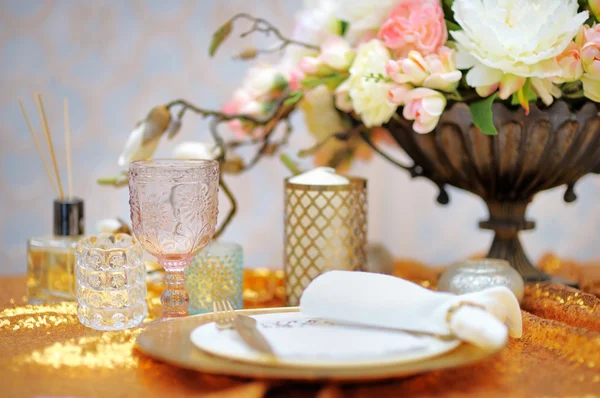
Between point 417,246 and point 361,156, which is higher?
point 361,156

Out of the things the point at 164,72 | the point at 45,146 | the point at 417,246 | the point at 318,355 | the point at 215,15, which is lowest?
the point at 417,246

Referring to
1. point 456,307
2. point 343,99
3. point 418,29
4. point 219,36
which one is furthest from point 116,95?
point 456,307

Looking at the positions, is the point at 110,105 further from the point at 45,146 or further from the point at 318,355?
the point at 318,355

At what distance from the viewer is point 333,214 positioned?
81 cm

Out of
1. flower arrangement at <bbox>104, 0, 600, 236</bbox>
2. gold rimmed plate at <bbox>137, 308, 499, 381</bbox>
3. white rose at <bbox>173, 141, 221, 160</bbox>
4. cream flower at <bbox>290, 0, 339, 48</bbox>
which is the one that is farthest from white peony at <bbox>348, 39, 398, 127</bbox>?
gold rimmed plate at <bbox>137, 308, 499, 381</bbox>

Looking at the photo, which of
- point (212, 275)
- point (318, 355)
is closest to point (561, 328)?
point (318, 355)

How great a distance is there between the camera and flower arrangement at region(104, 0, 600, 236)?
0.70 m

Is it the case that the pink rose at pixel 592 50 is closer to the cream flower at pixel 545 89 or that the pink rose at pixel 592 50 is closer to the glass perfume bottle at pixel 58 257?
the cream flower at pixel 545 89

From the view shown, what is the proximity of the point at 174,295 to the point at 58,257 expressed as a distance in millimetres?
199

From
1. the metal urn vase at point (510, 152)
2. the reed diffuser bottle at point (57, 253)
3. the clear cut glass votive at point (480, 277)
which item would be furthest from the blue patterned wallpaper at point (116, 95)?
the clear cut glass votive at point (480, 277)

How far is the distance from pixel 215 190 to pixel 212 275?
13 centimetres

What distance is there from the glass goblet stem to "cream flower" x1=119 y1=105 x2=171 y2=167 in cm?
20

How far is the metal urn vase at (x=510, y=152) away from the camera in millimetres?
750

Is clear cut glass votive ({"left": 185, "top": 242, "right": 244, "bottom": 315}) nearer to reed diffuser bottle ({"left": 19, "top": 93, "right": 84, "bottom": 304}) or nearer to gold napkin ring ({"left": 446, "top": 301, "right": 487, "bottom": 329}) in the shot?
reed diffuser bottle ({"left": 19, "top": 93, "right": 84, "bottom": 304})
